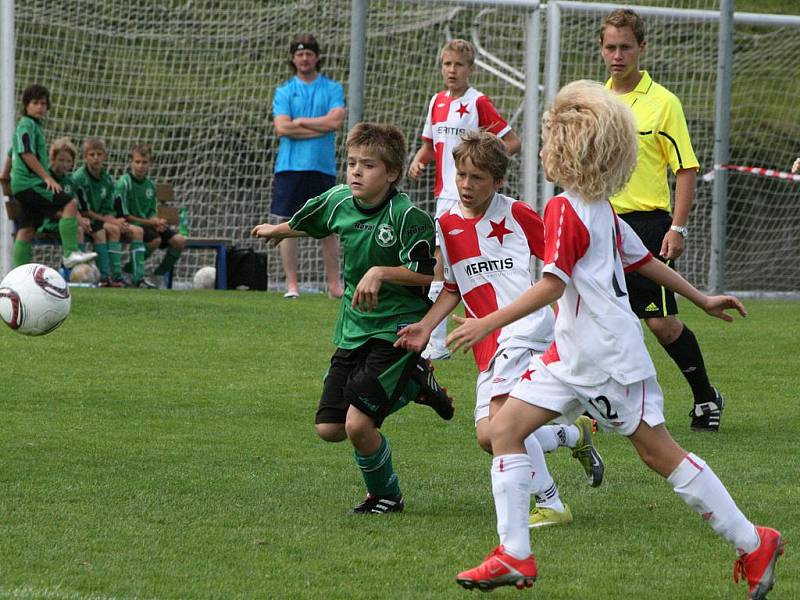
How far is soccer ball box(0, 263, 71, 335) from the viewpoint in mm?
6176

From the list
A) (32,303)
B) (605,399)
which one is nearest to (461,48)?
(32,303)

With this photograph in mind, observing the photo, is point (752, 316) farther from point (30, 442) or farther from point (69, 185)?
point (30, 442)

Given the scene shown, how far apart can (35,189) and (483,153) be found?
879 centimetres

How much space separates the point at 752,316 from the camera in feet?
40.0

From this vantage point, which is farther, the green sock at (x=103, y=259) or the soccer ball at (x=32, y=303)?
the green sock at (x=103, y=259)

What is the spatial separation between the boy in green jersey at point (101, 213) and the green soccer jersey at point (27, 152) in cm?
100

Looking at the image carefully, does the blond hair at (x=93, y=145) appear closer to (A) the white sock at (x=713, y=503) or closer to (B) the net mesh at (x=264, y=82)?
(B) the net mesh at (x=264, y=82)

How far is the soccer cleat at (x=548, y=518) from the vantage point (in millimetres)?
4852

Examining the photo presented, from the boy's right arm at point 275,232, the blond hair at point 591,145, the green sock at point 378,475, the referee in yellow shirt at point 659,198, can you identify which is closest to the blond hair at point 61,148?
the referee in yellow shirt at point 659,198

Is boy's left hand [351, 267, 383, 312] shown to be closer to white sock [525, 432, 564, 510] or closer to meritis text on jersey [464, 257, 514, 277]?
meritis text on jersey [464, 257, 514, 277]

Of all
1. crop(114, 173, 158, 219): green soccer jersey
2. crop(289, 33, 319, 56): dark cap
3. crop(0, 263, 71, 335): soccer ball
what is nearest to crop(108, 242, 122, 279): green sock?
crop(114, 173, 158, 219): green soccer jersey

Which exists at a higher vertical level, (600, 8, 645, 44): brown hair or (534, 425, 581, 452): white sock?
(600, 8, 645, 44): brown hair

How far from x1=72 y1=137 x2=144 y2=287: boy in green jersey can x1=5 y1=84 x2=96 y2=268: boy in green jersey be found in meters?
0.69

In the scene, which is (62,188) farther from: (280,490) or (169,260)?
(280,490)
